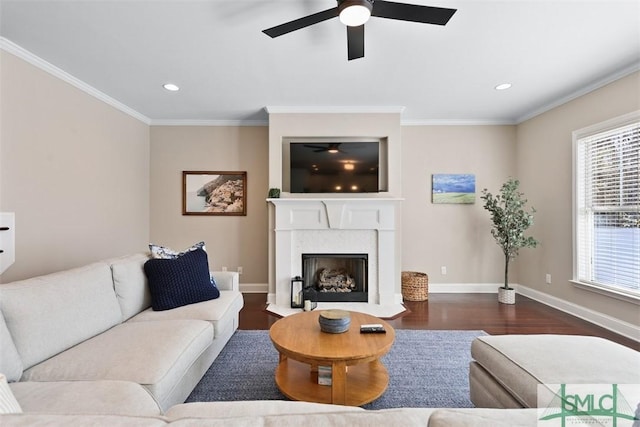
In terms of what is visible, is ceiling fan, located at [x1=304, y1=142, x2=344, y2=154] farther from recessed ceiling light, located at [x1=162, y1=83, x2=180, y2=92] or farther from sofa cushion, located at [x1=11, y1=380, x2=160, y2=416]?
sofa cushion, located at [x1=11, y1=380, x2=160, y2=416]

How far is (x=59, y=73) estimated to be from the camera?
2.66m

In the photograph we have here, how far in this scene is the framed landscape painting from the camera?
4137mm

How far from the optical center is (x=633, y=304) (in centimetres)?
262

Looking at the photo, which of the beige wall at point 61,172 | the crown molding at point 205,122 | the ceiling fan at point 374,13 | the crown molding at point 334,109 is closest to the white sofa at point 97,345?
the beige wall at point 61,172

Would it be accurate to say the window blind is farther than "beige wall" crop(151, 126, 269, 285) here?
No

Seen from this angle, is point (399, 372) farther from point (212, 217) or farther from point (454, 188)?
point (212, 217)

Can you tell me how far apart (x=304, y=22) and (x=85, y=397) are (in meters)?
2.24

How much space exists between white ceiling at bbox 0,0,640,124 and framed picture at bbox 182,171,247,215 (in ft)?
3.45

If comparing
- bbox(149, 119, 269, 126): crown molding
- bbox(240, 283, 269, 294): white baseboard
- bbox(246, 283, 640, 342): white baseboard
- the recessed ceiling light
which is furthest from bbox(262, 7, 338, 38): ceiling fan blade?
bbox(240, 283, 269, 294): white baseboard

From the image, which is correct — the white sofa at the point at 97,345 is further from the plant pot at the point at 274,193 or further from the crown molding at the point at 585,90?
the crown molding at the point at 585,90

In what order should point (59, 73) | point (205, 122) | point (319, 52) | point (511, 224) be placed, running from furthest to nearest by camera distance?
point (205, 122), point (511, 224), point (59, 73), point (319, 52)

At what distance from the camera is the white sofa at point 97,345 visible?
1.14m

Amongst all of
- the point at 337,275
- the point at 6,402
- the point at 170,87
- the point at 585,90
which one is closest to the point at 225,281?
the point at 337,275

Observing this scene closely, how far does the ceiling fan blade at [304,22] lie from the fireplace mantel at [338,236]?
2011 millimetres
